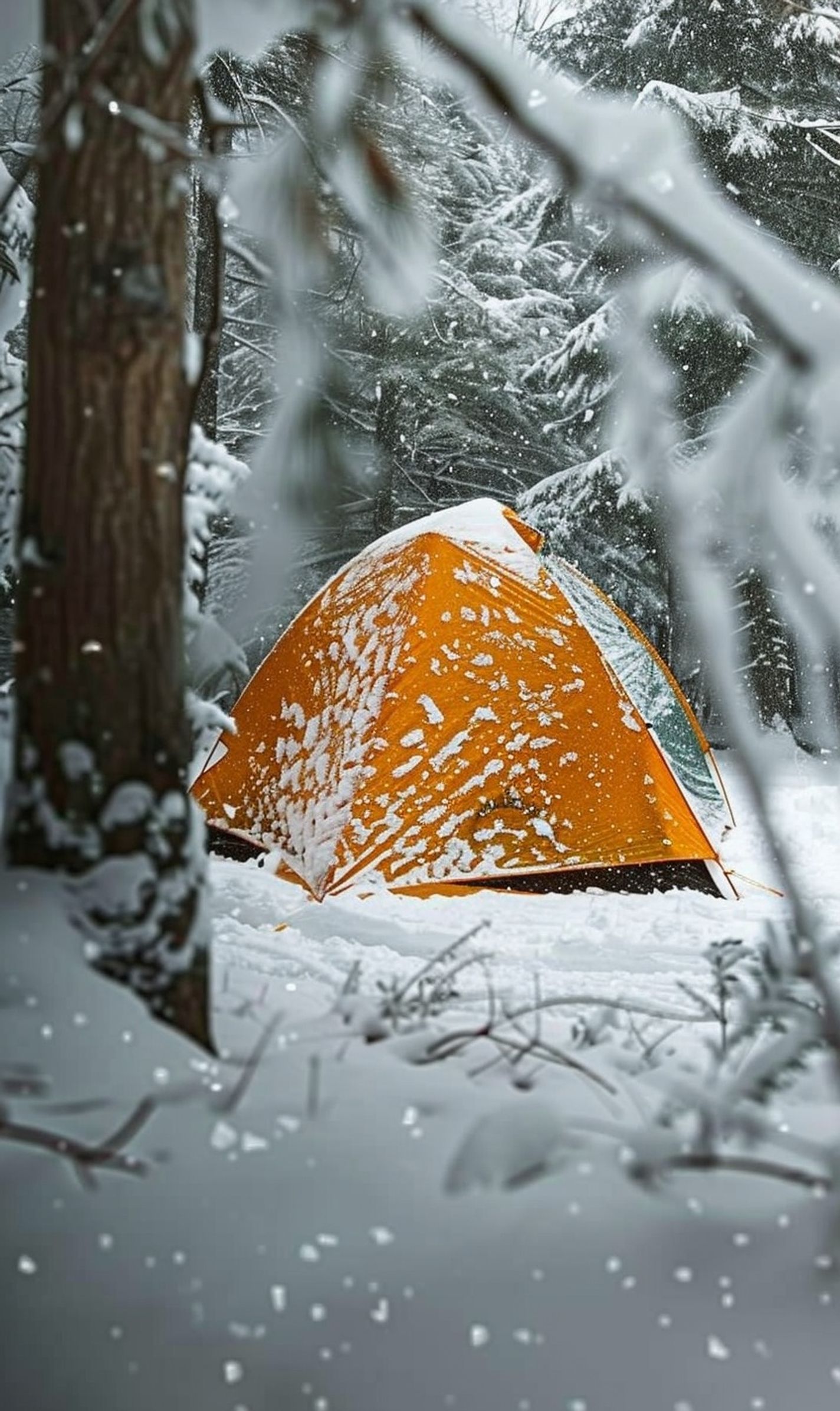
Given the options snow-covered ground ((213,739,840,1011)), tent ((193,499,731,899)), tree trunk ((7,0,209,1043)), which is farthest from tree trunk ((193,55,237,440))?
tree trunk ((7,0,209,1043))

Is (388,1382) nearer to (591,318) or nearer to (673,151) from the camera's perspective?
(673,151)

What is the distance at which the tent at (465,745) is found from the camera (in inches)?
193

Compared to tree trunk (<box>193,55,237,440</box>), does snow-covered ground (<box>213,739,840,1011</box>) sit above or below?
below

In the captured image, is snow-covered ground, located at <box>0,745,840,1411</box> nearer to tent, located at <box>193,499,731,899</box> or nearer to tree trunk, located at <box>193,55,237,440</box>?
tent, located at <box>193,499,731,899</box>

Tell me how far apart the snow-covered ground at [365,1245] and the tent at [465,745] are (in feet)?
10.7

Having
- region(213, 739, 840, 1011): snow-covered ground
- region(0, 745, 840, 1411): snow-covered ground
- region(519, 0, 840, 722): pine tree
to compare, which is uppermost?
region(519, 0, 840, 722): pine tree

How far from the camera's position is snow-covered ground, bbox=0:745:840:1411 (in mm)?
1152

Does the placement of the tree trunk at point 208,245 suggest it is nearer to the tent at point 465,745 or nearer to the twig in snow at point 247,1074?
the tent at point 465,745

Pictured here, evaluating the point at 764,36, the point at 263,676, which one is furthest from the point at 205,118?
the point at 764,36

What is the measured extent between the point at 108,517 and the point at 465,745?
11.7 ft

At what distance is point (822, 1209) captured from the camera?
4.22 feet

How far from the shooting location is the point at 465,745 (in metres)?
5.06

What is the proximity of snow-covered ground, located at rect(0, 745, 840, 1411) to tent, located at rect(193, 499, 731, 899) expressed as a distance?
3.26 metres

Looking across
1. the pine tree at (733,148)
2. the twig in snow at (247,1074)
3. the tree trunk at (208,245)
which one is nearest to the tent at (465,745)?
the tree trunk at (208,245)
